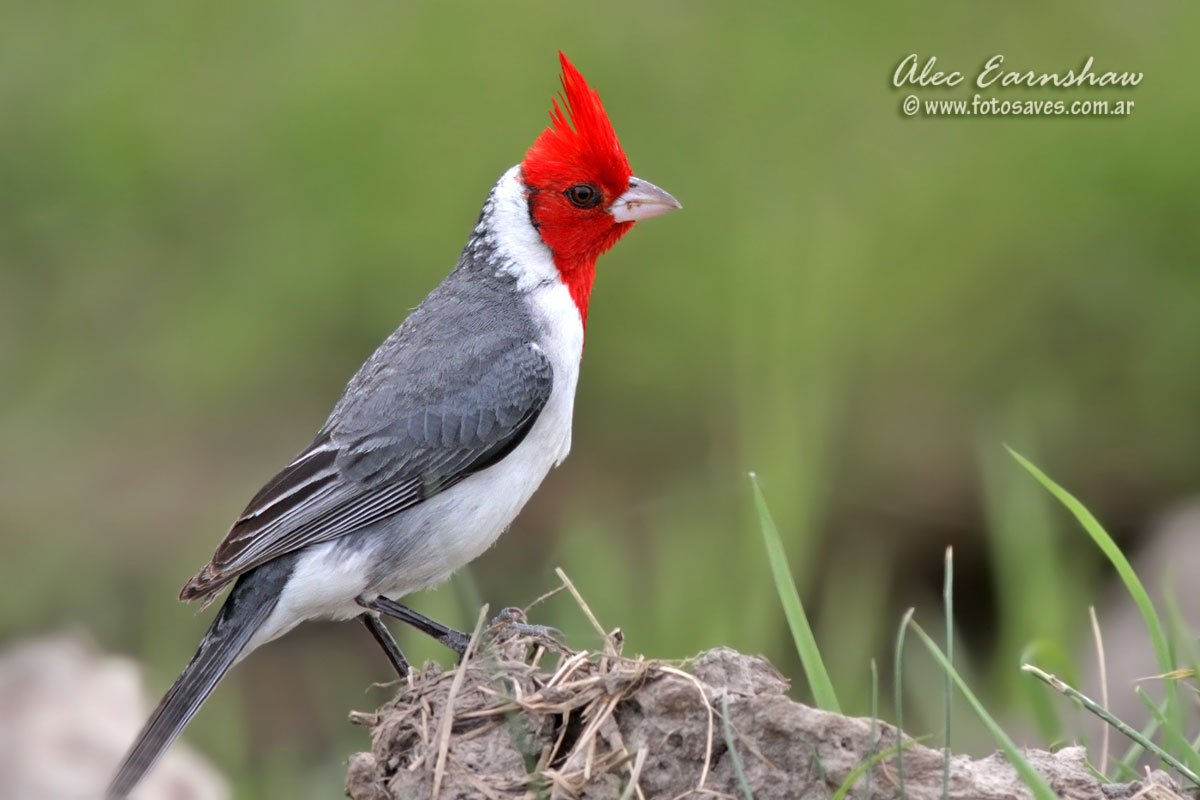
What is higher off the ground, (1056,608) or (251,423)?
(251,423)

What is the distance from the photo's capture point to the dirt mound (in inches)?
112

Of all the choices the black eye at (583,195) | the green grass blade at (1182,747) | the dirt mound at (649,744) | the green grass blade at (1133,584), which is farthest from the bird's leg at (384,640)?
the green grass blade at (1182,747)

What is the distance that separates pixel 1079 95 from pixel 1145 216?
0.64 m

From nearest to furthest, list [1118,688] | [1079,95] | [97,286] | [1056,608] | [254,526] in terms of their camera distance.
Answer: [254,526]
[1056,608]
[1118,688]
[1079,95]
[97,286]

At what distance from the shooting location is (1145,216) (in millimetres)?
7273

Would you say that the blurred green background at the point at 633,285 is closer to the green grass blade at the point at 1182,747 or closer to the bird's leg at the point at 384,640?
the bird's leg at the point at 384,640

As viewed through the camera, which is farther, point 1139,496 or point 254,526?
point 1139,496

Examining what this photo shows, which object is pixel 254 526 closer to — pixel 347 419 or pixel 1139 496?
pixel 347 419

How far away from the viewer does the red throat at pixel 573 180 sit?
4734 millimetres

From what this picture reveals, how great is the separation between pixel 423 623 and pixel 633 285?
3549mm

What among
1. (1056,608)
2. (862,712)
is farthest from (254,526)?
(1056,608)

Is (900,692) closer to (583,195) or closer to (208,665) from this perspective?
(208,665)

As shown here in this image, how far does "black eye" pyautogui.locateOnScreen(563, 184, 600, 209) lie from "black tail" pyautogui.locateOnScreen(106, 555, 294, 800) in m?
1.40
